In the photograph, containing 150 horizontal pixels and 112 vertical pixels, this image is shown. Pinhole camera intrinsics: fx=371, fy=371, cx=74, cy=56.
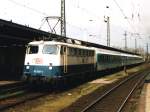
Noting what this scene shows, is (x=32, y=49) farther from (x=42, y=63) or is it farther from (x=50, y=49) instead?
(x=42, y=63)

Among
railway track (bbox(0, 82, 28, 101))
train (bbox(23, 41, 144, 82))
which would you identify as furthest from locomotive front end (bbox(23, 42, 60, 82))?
railway track (bbox(0, 82, 28, 101))

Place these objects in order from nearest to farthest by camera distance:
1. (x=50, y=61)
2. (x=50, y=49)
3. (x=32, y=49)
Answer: (x=50, y=61) → (x=50, y=49) → (x=32, y=49)

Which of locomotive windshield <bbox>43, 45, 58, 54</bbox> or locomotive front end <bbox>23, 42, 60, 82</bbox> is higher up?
locomotive windshield <bbox>43, 45, 58, 54</bbox>

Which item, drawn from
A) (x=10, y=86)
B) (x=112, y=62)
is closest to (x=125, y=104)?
(x=10, y=86)

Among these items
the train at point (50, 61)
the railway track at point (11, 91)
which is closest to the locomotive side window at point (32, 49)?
the train at point (50, 61)

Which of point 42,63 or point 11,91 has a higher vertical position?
point 42,63

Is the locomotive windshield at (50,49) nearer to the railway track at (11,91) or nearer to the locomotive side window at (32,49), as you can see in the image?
the locomotive side window at (32,49)

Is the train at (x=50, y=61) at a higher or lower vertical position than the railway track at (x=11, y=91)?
higher

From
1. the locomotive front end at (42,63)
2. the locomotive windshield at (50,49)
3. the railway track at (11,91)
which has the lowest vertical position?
the railway track at (11,91)

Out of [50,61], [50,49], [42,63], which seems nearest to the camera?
[50,61]

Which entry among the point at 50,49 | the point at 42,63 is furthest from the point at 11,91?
the point at 50,49

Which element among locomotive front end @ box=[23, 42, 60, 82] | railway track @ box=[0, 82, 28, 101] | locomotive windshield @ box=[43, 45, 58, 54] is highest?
locomotive windshield @ box=[43, 45, 58, 54]

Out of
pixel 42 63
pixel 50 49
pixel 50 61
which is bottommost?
pixel 42 63

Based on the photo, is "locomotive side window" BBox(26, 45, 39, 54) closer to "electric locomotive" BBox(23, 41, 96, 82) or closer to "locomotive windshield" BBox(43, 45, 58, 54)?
"electric locomotive" BBox(23, 41, 96, 82)
